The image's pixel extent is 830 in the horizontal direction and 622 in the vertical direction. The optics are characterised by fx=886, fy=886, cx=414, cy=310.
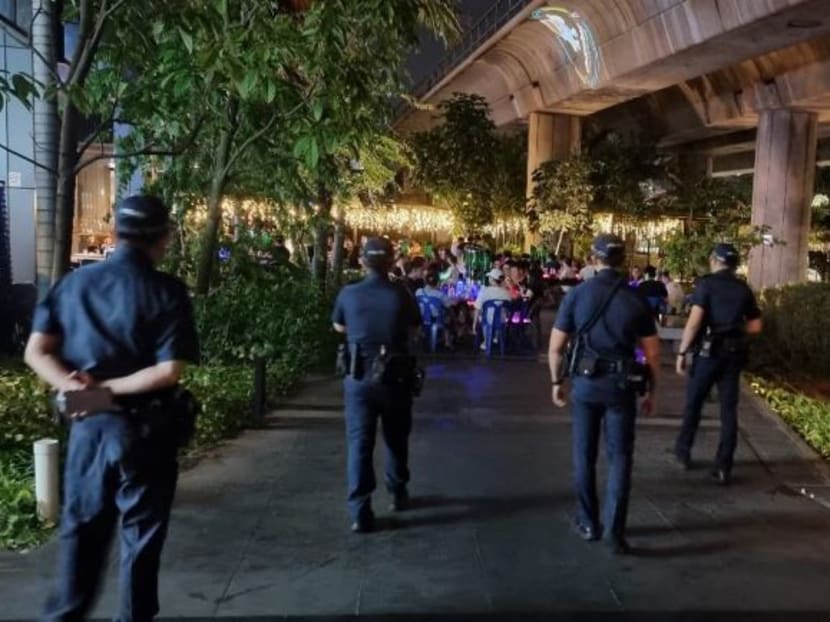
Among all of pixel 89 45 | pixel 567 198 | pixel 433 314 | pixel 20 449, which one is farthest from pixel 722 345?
pixel 567 198

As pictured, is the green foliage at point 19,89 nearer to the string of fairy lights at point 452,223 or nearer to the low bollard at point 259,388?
the low bollard at point 259,388

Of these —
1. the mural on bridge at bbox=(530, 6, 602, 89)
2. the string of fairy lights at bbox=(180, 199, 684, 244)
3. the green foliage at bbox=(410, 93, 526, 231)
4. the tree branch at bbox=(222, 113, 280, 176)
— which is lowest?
the tree branch at bbox=(222, 113, 280, 176)

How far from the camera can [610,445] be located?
202 inches

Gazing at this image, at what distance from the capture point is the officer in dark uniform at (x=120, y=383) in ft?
11.1

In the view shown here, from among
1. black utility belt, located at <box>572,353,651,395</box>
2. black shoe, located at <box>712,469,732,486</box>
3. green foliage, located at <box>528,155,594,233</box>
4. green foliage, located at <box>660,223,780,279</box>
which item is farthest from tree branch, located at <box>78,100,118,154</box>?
green foliage, located at <box>528,155,594,233</box>

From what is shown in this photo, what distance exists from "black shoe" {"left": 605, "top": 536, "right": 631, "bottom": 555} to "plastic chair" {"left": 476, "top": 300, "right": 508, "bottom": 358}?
24.8ft

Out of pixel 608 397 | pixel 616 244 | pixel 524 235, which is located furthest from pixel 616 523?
pixel 524 235

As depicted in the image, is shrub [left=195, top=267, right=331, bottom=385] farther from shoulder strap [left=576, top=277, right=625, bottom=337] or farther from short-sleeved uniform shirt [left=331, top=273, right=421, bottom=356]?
shoulder strap [left=576, top=277, right=625, bottom=337]

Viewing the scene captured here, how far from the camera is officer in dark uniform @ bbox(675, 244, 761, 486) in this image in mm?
6516

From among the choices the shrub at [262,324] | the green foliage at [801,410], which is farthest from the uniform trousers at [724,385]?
the shrub at [262,324]

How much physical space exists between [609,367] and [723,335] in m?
1.85

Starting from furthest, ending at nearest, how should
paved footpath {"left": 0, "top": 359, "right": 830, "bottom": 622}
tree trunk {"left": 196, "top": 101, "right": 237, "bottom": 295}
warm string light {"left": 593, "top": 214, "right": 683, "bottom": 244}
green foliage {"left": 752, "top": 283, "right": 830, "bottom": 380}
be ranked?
warm string light {"left": 593, "top": 214, "right": 683, "bottom": 244} < green foliage {"left": 752, "top": 283, "right": 830, "bottom": 380} < tree trunk {"left": 196, "top": 101, "right": 237, "bottom": 295} < paved footpath {"left": 0, "top": 359, "right": 830, "bottom": 622}

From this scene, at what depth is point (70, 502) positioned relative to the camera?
3.43 meters

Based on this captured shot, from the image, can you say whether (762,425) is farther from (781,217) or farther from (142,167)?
(781,217)
